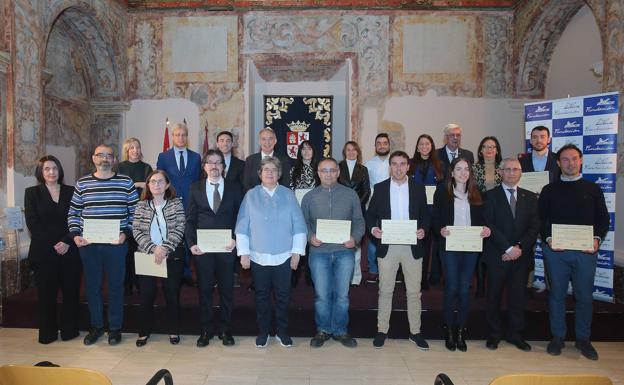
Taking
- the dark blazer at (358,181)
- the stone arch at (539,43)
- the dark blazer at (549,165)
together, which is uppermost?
the stone arch at (539,43)

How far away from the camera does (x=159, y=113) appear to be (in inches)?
334

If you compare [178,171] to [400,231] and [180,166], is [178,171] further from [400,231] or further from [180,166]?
[400,231]

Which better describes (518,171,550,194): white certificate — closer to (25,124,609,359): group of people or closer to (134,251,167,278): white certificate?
(25,124,609,359): group of people

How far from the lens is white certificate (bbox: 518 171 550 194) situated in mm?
4746

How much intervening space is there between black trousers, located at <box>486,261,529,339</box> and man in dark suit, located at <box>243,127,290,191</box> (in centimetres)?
234

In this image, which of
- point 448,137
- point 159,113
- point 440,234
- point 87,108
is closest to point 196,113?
point 159,113

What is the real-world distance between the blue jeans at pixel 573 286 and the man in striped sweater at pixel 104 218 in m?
4.08

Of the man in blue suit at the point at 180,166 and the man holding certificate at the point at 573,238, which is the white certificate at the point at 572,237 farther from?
the man in blue suit at the point at 180,166

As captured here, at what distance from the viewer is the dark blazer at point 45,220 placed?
4.14 meters

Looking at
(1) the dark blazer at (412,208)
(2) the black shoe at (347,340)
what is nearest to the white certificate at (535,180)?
(1) the dark blazer at (412,208)

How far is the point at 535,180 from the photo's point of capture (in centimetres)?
479

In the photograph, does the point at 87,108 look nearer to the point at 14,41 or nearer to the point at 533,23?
the point at 14,41

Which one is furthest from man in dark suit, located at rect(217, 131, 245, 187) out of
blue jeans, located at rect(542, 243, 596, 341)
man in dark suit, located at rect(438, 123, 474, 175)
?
blue jeans, located at rect(542, 243, 596, 341)

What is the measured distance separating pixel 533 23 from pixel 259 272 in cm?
672
